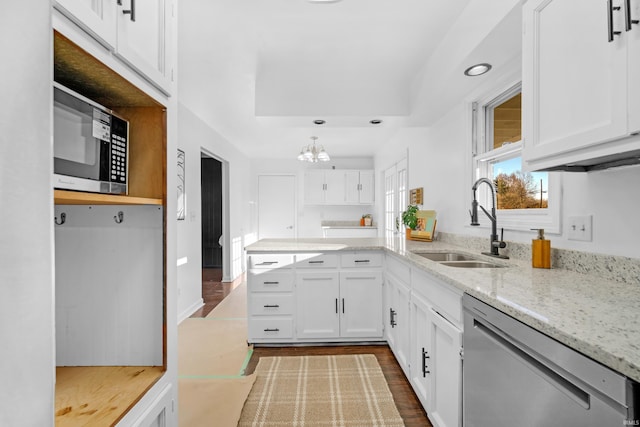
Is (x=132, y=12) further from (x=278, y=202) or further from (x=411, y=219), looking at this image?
(x=278, y=202)

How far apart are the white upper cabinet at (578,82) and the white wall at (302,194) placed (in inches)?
220

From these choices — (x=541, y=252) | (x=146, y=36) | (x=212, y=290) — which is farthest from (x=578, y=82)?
(x=212, y=290)

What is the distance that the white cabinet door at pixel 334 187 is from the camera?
6652 mm

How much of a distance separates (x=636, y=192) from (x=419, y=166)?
8.39 feet

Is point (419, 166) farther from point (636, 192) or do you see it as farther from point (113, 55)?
point (113, 55)

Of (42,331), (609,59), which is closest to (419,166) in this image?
(609,59)

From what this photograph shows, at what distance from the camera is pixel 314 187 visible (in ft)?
21.9

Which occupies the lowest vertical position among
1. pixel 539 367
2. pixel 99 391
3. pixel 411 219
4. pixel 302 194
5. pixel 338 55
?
pixel 99 391

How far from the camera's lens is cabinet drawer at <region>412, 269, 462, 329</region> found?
135cm

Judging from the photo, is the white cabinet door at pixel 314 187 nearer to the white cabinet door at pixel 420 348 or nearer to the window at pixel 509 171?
the window at pixel 509 171

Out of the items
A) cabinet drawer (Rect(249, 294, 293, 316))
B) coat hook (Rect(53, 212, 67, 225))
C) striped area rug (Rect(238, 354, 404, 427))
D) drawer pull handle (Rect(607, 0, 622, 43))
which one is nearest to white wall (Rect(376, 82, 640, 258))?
drawer pull handle (Rect(607, 0, 622, 43))

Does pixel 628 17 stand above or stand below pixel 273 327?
above

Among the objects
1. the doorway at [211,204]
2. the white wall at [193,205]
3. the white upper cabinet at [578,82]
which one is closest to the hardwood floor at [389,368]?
the white wall at [193,205]

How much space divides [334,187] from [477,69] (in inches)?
186
